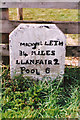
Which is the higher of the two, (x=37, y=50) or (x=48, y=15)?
(x=48, y=15)

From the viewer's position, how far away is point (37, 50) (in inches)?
113

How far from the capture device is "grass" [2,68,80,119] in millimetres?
2334

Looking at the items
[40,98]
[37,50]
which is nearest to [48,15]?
[37,50]

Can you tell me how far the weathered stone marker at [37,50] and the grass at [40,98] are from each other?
14cm

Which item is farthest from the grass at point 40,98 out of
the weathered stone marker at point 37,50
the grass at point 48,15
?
the grass at point 48,15

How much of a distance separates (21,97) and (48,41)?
0.88 meters

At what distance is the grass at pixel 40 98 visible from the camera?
233 centimetres

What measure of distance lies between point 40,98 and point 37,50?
708 mm

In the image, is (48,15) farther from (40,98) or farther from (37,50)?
(40,98)

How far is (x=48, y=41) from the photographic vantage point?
9.23ft

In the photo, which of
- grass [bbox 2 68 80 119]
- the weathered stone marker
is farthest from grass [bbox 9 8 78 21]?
grass [bbox 2 68 80 119]

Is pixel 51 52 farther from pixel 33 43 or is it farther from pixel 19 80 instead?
pixel 19 80

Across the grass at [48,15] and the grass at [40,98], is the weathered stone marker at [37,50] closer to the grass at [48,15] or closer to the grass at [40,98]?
the grass at [40,98]

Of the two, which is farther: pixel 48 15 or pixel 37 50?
pixel 48 15
